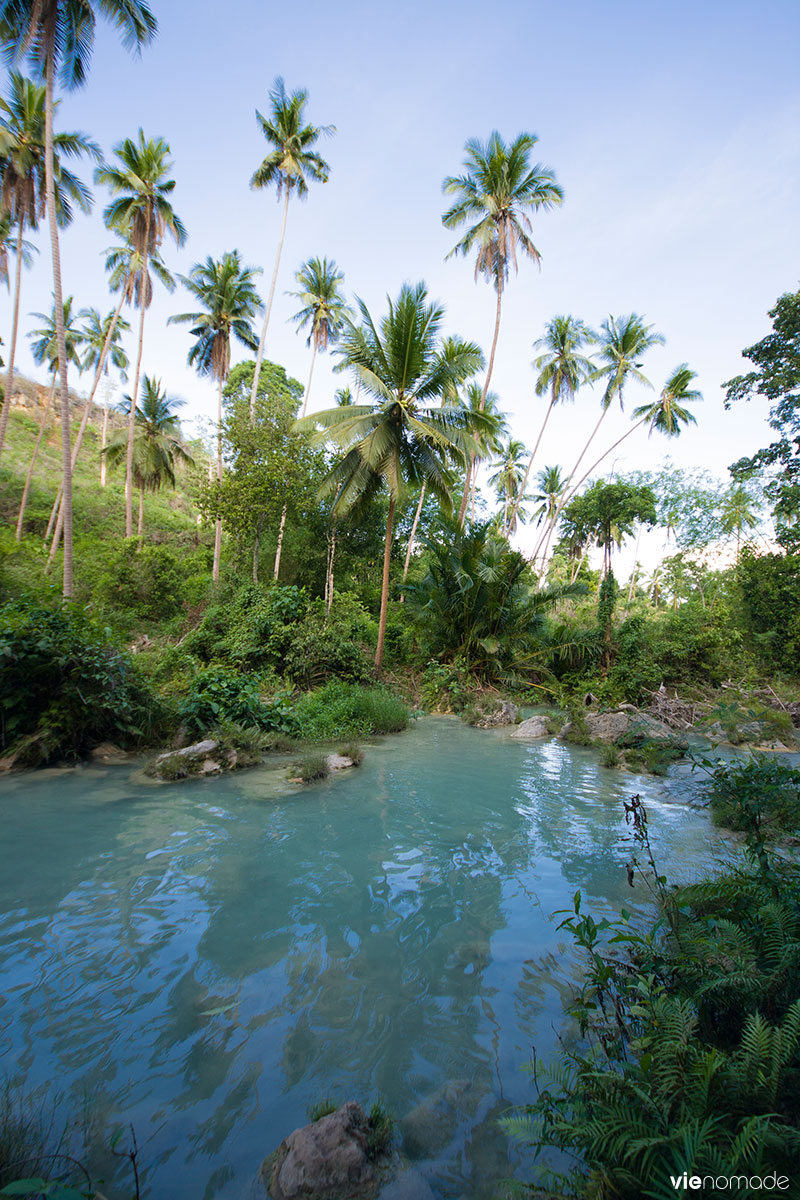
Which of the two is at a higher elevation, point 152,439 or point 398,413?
point 152,439

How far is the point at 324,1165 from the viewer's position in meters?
1.78

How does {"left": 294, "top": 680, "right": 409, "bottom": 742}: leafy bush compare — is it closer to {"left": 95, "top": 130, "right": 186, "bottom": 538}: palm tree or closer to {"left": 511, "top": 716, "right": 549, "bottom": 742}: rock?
{"left": 511, "top": 716, "right": 549, "bottom": 742}: rock

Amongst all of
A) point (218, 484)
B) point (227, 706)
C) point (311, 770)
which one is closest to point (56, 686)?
point (227, 706)

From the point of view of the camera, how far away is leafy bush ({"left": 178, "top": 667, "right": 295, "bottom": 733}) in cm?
803

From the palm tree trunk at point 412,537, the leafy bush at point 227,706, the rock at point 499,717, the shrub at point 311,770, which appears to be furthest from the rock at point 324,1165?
the palm tree trunk at point 412,537

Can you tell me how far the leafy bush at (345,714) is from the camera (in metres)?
9.93

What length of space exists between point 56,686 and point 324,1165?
6852 millimetres

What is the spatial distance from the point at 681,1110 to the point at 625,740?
9022mm

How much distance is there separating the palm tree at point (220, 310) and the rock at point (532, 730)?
52.4 feet

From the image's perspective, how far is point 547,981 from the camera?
3068 mm

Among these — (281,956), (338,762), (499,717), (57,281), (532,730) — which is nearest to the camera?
(281,956)

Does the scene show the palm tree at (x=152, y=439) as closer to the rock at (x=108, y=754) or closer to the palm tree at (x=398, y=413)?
the palm tree at (x=398, y=413)

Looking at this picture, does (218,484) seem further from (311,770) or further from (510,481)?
(510,481)

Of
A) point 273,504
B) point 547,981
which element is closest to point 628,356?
point 273,504
